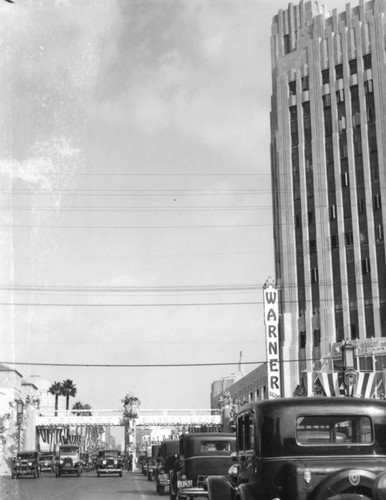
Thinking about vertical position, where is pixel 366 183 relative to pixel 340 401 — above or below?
above

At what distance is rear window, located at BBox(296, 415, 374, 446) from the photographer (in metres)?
9.42

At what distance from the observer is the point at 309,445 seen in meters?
9.32

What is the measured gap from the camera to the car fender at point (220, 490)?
10974mm

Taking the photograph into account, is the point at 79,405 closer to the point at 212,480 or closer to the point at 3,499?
the point at 3,499

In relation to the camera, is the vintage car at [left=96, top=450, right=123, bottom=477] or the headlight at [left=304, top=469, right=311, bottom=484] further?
the vintage car at [left=96, top=450, right=123, bottom=477]

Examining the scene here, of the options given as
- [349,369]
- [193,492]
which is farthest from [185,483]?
[349,369]

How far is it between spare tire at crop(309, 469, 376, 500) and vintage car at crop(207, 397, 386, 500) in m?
0.02

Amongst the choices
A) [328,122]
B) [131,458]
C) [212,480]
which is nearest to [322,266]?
[328,122]

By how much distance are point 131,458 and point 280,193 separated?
97.9ft

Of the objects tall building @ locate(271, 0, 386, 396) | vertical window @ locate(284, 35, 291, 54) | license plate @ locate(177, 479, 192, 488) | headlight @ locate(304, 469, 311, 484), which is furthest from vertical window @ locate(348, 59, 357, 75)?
headlight @ locate(304, 469, 311, 484)

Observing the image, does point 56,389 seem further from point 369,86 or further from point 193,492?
point 193,492

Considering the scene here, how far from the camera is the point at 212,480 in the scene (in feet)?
37.1

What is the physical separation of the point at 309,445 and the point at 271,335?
38980 mm

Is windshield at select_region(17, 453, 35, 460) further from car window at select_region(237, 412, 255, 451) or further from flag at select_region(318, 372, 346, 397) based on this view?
car window at select_region(237, 412, 255, 451)
